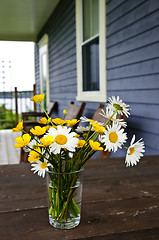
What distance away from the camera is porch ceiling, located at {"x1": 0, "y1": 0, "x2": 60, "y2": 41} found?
5250mm

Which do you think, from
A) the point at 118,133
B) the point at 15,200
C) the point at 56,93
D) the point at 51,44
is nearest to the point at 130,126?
the point at 15,200

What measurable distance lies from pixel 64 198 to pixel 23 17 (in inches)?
240

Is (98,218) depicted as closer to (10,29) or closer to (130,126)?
(130,126)

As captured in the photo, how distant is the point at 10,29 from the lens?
23.7 feet

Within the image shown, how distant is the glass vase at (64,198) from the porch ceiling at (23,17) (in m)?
5.02

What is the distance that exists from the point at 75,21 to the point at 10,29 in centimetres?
365

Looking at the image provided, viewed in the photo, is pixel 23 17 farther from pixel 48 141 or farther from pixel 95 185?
pixel 48 141

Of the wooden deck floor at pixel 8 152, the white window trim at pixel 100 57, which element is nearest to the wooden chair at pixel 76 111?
the white window trim at pixel 100 57

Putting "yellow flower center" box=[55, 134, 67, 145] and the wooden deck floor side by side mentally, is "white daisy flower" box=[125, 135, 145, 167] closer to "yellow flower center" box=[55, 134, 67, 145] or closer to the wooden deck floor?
"yellow flower center" box=[55, 134, 67, 145]

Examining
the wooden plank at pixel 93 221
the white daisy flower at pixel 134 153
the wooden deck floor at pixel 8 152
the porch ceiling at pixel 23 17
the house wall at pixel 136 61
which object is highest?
the porch ceiling at pixel 23 17

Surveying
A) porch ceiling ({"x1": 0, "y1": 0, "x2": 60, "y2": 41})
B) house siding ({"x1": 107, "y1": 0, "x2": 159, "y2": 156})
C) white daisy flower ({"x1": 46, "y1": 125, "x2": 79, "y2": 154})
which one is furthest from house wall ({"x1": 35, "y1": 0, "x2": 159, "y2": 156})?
porch ceiling ({"x1": 0, "y1": 0, "x2": 60, "y2": 41})

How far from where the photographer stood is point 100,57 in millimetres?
3072

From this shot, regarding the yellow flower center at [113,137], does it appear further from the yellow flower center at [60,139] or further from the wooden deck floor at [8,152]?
the wooden deck floor at [8,152]

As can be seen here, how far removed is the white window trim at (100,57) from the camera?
9.67ft
